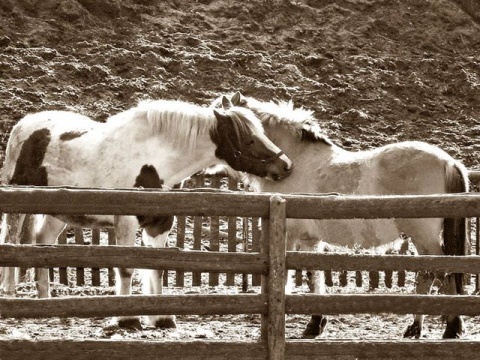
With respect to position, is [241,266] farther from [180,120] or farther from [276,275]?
[180,120]

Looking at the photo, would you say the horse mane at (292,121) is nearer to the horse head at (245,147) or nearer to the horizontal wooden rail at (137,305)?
the horse head at (245,147)

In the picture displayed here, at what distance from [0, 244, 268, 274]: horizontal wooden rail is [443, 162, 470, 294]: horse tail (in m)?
2.38

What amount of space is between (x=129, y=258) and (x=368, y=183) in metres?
2.87

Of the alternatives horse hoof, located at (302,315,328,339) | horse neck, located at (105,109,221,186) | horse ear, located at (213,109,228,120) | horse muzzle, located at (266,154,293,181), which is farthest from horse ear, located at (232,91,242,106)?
horse hoof, located at (302,315,328,339)

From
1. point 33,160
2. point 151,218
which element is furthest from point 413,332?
point 33,160

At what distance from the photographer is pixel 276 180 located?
298 inches

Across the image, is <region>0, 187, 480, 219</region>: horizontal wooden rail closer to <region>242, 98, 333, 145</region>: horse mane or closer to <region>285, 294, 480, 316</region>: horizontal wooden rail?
<region>285, 294, 480, 316</region>: horizontal wooden rail

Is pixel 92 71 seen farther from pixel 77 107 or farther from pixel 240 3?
pixel 240 3

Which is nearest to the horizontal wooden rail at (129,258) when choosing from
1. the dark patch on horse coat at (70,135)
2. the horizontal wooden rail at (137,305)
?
the horizontal wooden rail at (137,305)

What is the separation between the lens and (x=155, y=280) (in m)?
7.06

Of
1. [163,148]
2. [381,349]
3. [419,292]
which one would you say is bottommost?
[419,292]

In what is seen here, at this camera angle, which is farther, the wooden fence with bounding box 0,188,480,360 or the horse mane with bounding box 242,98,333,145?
the horse mane with bounding box 242,98,333,145

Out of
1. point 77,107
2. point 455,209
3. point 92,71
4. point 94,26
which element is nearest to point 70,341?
point 455,209

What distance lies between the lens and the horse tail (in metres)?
6.58
